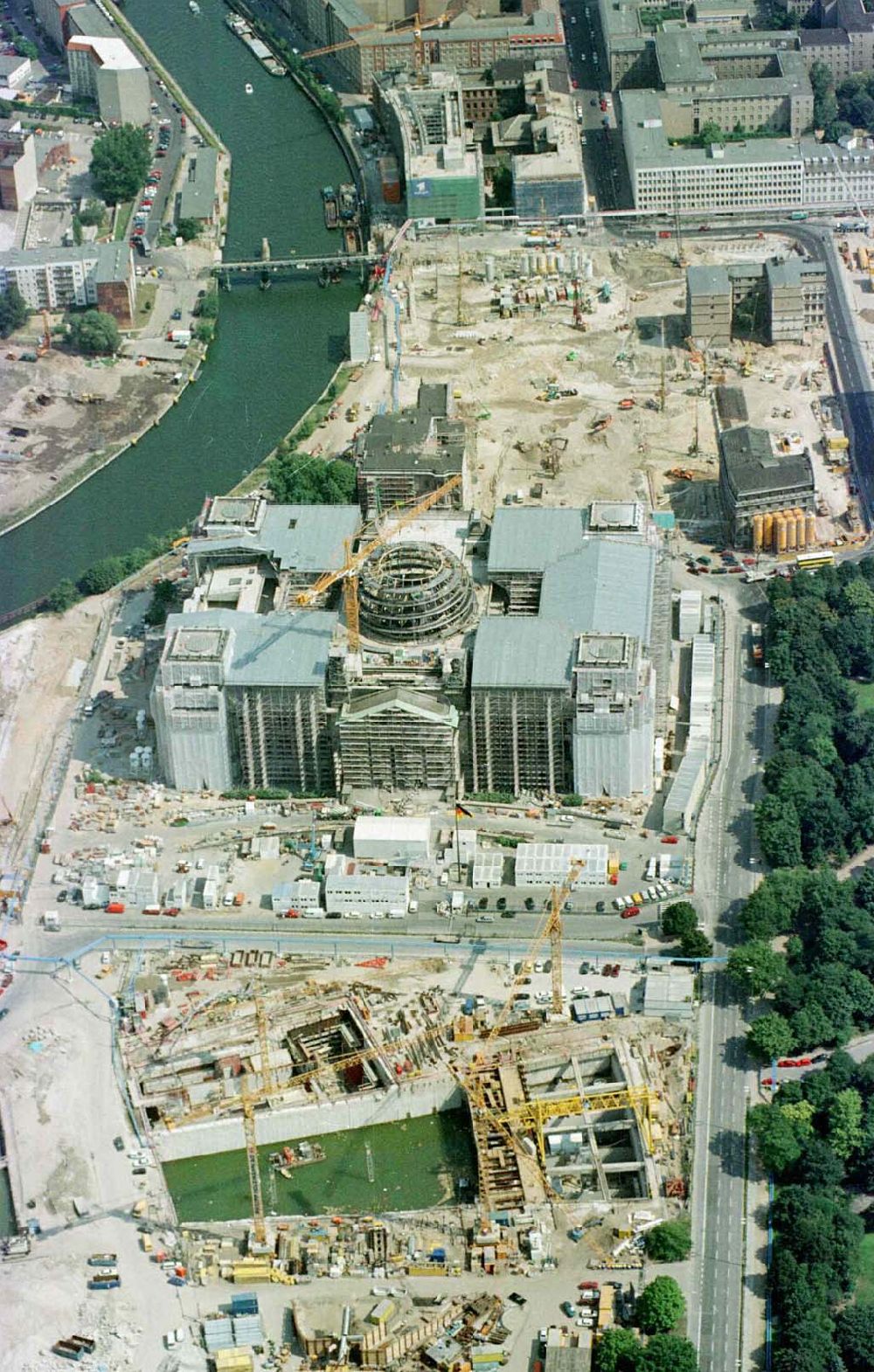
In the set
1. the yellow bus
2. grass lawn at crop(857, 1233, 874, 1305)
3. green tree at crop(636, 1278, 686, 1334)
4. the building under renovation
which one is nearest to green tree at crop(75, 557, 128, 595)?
the building under renovation

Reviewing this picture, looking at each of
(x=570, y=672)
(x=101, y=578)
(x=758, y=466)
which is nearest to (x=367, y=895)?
(x=570, y=672)

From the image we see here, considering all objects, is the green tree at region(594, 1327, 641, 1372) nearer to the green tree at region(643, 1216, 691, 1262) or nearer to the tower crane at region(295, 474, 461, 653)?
the green tree at region(643, 1216, 691, 1262)

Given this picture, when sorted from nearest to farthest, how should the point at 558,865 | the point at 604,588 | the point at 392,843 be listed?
the point at 558,865 → the point at 392,843 → the point at 604,588

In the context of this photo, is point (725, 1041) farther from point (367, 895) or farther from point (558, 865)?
point (367, 895)

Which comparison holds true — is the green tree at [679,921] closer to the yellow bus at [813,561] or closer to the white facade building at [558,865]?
the white facade building at [558,865]

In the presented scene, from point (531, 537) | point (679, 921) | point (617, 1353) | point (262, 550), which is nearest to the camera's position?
point (617, 1353)
